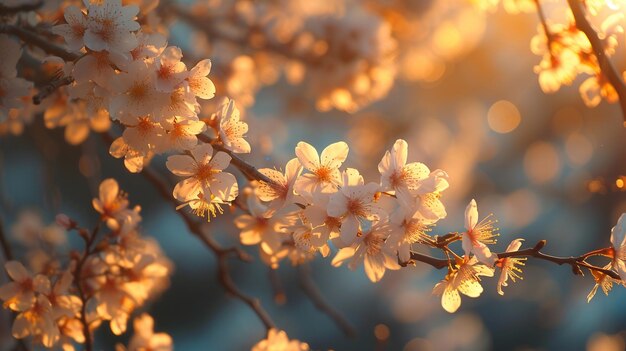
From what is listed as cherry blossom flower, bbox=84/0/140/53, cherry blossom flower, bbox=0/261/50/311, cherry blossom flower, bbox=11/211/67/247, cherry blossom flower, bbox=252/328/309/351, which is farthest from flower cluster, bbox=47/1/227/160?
cherry blossom flower, bbox=11/211/67/247

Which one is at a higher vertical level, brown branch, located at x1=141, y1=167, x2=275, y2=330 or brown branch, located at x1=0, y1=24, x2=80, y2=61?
brown branch, located at x1=0, y1=24, x2=80, y2=61

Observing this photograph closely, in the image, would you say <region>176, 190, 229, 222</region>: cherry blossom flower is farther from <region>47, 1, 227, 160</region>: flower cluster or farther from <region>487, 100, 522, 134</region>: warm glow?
<region>487, 100, 522, 134</region>: warm glow

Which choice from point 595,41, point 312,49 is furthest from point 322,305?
point 312,49

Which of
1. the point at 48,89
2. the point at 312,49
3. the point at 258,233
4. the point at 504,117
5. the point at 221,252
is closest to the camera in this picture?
the point at 48,89

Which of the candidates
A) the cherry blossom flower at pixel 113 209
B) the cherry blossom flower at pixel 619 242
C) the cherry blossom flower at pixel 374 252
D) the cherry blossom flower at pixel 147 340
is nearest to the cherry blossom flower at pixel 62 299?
the cherry blossom flower at pixel 113 209

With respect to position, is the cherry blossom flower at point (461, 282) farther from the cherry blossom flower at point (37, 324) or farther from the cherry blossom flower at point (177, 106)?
the cherry blossom flower at point (37, 324)

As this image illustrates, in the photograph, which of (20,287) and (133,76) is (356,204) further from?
(20,287)
